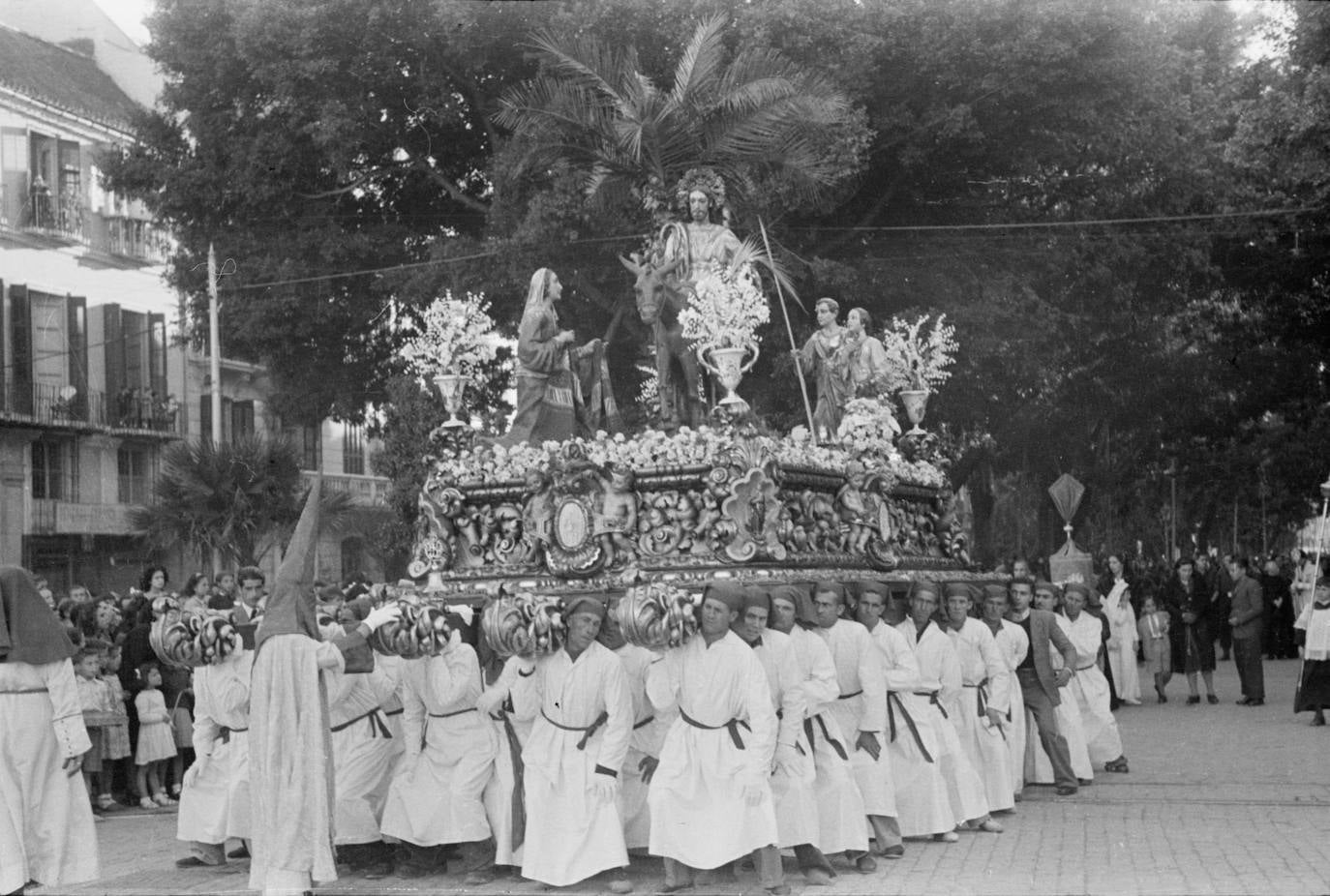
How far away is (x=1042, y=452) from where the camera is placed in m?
36.1

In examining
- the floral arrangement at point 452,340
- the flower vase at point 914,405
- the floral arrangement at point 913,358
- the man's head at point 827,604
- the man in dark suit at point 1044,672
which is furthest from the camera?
the floral arrangement at point 913,358

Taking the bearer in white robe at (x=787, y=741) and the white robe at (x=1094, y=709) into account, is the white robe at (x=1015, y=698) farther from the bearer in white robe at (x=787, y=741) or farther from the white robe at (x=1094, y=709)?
the bearer in white robe at (x=787, y=741)

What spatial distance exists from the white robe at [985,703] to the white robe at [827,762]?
247cm

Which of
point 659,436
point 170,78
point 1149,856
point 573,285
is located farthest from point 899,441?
point 170,78

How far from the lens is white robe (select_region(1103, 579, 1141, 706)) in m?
23.8

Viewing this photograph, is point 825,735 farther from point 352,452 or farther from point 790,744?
point 352,452

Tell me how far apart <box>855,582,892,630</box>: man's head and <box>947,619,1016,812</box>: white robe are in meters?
1.12

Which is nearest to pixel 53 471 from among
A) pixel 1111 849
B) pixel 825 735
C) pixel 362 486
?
pixel 362 486

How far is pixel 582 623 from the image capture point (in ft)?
36.7

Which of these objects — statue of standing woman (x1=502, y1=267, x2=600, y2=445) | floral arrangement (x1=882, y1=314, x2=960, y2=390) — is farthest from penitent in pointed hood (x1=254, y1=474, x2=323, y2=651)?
floral arrangement (x1=882, y1=314, x2=960, y2=390)

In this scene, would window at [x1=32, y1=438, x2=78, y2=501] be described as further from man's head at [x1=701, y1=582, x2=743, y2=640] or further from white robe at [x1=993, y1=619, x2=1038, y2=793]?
man's head at [x1=701, y1=582, x2=743, y2=640]

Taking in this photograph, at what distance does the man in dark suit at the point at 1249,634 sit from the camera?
2280 centimetres

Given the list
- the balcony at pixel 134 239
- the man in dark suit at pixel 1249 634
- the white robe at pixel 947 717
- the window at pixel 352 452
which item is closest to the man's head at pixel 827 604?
the white robe at pixel 947 717

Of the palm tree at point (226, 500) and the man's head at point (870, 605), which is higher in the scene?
the palm tree at point (226, 500)
